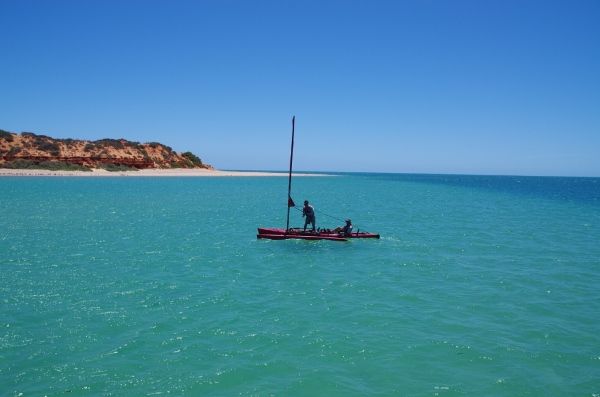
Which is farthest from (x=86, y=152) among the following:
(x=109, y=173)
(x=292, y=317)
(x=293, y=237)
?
(x=292, y=317)

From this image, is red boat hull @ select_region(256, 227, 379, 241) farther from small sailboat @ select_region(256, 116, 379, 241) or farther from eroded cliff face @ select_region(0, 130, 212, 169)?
eroded cliff face @ select_region(0, 130, 212, 169)

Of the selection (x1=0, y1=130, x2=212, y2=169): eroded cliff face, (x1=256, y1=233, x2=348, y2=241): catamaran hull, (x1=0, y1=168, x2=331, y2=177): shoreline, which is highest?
(x1=0, y1=130, x2=212, y2=169): eroded cliff face

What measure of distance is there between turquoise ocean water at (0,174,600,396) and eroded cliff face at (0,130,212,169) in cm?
7703

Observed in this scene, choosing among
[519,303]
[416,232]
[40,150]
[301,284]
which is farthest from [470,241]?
[40,150]

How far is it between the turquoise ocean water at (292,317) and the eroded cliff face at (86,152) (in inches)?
3033

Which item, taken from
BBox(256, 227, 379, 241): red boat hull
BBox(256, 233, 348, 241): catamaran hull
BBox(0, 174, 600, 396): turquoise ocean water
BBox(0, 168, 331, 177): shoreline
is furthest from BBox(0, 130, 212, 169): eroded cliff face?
BBox(256, 233, 348, 241): catamaran hull

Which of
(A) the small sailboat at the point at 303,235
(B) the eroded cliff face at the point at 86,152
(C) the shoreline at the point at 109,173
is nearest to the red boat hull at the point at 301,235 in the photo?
(A) the small sailboat at the point at 303,235

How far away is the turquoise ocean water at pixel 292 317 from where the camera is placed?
9281mm

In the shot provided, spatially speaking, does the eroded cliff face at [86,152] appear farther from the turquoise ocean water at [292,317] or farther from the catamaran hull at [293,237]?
the catamaran hull at [293,237]

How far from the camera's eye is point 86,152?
10200 cm

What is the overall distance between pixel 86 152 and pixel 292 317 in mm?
102873

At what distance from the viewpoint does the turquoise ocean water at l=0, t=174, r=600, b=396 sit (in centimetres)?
928

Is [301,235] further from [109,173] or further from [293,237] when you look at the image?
[109,173]

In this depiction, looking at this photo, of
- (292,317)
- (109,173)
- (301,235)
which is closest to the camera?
(292,317)
